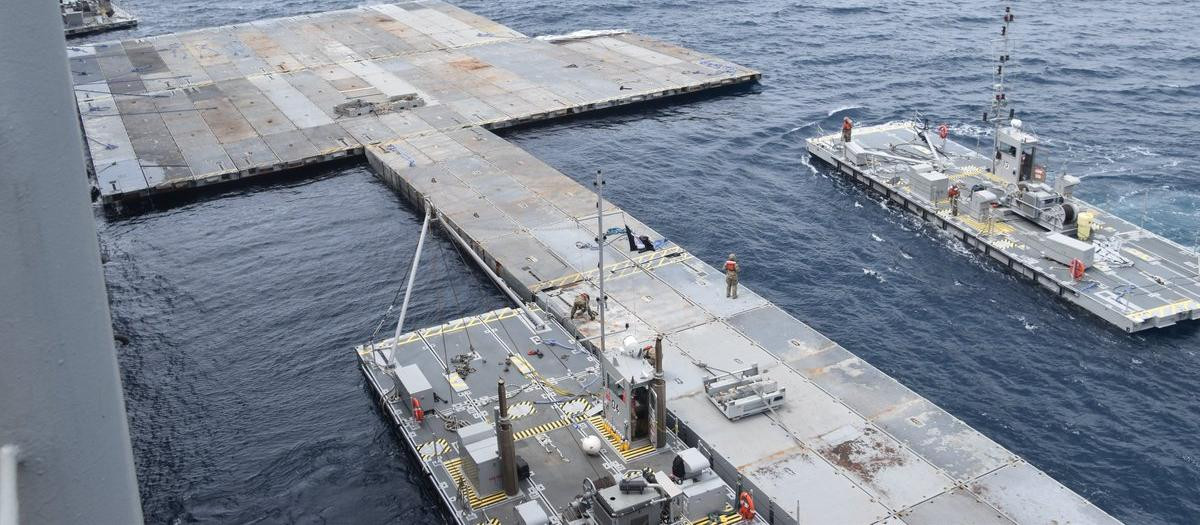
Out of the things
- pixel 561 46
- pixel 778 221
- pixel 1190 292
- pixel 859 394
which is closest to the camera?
pixel 859 394

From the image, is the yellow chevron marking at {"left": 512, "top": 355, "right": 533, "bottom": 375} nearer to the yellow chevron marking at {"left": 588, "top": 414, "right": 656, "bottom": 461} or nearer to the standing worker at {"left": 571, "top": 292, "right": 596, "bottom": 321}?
the standing worker at {"left": 571, "top": 292, "right": 596, "bottom": 321}

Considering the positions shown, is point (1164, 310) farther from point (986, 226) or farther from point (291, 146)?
point (291, 146)

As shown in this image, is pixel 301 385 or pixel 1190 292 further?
pixel 1190 292

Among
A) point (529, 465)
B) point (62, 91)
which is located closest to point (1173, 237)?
point (529, 465)

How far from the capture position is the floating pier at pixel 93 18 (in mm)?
172875

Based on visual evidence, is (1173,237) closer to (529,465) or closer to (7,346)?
(529,465)

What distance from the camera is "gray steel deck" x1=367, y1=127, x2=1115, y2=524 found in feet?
173

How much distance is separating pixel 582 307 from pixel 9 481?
65.8m

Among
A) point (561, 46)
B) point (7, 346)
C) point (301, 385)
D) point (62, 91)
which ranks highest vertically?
point (62, 91)

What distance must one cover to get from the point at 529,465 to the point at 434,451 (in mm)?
6089

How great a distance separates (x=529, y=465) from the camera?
5778cm

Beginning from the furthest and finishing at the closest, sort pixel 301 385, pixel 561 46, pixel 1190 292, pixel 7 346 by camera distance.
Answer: pixel 561 46, pixel 1190 292, pixel 301 385, pixel 7 346

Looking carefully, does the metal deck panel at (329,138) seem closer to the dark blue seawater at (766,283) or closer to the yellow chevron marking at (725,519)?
the dark blue seawater at (766,283)

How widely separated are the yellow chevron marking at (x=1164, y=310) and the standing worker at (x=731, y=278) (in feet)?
92.0
